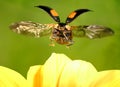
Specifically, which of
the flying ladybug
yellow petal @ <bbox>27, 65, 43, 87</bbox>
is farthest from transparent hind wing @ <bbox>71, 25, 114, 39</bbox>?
yellow petal @ <bbox>27, 65, 43, 87</bbox>

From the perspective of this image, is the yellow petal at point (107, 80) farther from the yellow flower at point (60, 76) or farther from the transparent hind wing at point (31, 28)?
the transparent hind wing at point (31, 28)

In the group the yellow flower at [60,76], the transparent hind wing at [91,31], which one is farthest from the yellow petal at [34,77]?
the transparent hind wing at [91,31]

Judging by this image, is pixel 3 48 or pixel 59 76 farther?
pixel 3 48

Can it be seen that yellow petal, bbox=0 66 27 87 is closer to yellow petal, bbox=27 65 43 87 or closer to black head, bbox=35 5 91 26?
yellow petal, bbox=27 65 43 87

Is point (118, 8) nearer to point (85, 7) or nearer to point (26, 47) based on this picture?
point (85, 7)

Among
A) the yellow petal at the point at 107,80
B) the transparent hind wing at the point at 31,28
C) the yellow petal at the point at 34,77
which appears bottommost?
the yellow petal at the point at 107,80

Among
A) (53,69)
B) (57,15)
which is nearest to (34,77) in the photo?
(53,69)

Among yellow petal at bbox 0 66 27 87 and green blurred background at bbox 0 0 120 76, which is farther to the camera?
green blurred background at bbox 0 0 120 76

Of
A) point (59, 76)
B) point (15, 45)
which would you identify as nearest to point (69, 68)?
point (59, 76)
